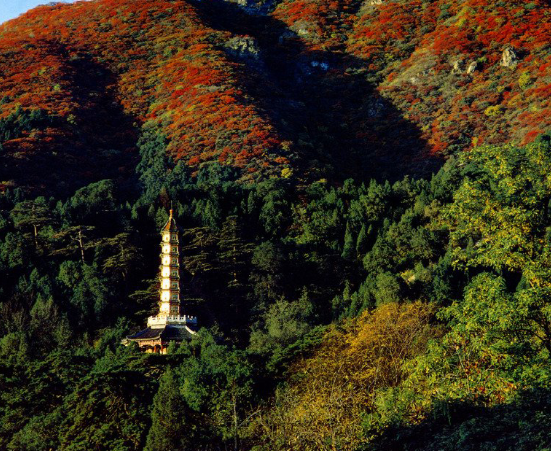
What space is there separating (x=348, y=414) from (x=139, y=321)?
3193 centimetres

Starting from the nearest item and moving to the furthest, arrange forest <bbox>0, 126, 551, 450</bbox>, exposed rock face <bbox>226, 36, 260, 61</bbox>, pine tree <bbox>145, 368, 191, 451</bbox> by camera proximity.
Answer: forest <bbox>0, 126, 551, 450</bbox>
pine tree <bbox>145, 368, 191, 451</bbox>
exposed rock face <bbox>226, 36, 260, 61</bbox>

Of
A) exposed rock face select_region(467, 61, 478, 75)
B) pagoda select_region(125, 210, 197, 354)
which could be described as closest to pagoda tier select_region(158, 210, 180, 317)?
pagoda select_region(125, 210, 197, 354)

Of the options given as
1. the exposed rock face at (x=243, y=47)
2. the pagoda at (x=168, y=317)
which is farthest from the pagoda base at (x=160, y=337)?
the exposed rock face at (x=243, y=47)

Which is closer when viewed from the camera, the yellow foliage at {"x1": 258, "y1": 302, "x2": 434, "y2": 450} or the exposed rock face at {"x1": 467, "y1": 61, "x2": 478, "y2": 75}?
the yellow foliage at {"x1": 258, "y1": 302, "x2": 434, "y2": 450}

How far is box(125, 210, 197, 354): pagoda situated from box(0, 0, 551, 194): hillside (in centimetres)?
2340

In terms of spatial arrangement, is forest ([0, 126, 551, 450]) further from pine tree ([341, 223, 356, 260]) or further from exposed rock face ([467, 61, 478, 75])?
exposed rock face ([467, 61, 478, 75])

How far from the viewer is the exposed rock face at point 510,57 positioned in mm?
91250

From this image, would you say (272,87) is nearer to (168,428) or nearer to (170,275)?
(170,275)

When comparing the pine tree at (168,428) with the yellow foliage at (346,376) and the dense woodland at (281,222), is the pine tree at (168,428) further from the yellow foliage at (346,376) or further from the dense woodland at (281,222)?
the yellow foliage at (346,376)

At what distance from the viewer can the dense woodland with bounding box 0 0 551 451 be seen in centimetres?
1800

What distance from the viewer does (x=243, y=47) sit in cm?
10506

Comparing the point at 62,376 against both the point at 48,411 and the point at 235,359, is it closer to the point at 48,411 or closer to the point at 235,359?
the point at 48,411

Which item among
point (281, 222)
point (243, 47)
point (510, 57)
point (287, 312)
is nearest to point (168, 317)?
point (287, 312)

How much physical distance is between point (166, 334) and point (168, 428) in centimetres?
2154
